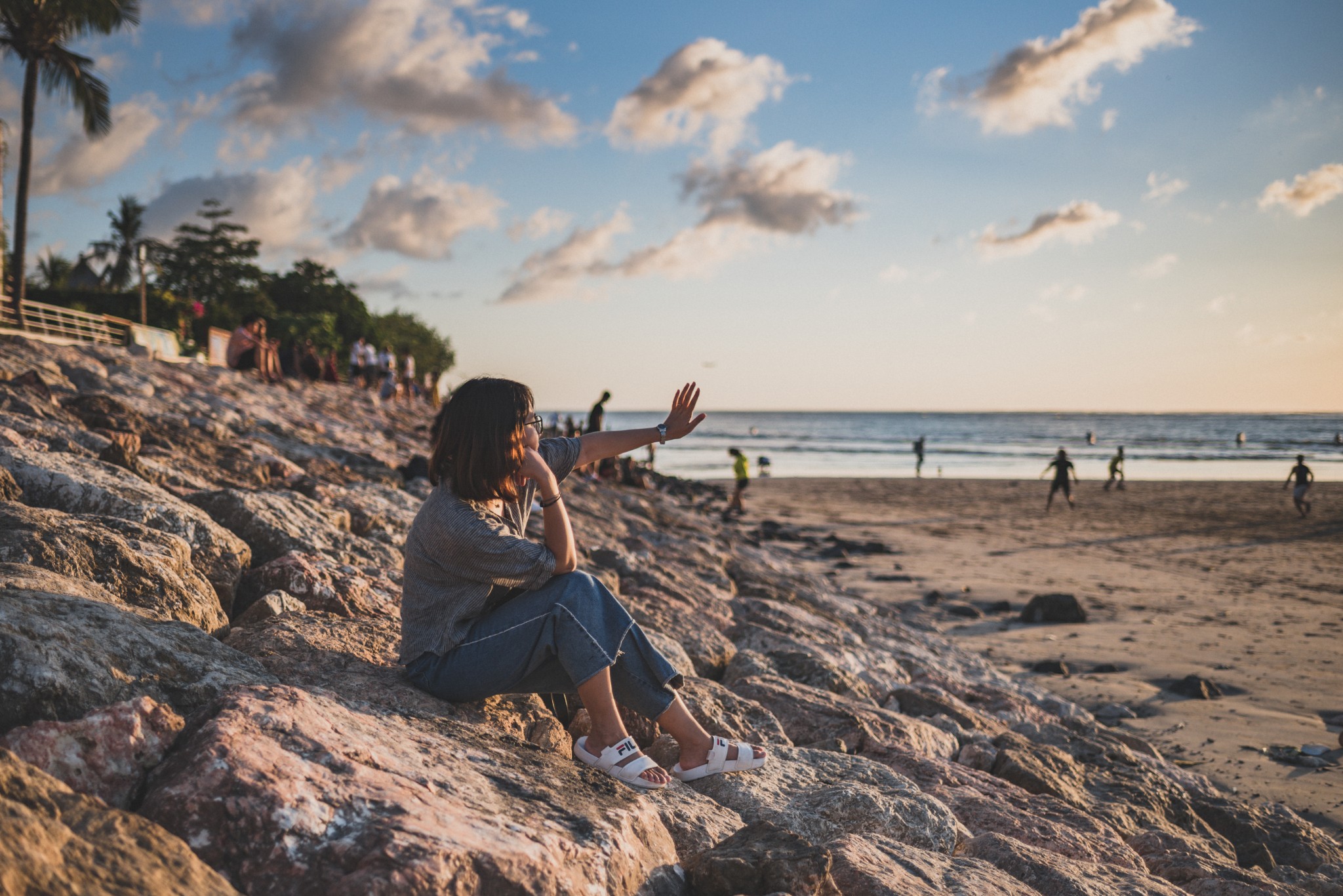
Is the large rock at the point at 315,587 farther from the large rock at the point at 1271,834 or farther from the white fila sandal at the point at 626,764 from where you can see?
the large rock at the point at 1271,834

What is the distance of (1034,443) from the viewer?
65.5m

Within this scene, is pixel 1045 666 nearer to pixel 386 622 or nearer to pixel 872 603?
pixel 872 603

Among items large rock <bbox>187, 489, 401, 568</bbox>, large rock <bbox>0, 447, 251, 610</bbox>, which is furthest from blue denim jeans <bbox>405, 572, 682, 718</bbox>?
large rock <bbox>187, 489, 401, 568</bbox>

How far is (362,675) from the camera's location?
294 centimetres

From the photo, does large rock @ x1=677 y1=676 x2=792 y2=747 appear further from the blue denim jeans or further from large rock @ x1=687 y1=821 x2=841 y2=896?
large rock @ x1=687 y1=821 x2=841 y2=896

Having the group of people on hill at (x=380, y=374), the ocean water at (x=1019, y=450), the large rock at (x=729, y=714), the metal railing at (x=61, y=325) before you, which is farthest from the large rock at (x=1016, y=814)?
the group of people on hill at (x=380, y=374)

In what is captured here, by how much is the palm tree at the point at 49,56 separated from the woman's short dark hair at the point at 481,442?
69.0ft

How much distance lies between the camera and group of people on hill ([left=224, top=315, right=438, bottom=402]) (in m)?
17.0

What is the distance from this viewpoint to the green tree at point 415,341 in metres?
65.4

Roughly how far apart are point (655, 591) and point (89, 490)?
369 cm

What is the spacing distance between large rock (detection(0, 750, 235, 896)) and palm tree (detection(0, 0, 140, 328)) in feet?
71.6

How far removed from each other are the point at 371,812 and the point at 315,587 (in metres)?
2.12

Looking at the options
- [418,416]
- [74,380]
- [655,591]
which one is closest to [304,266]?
[418,416]

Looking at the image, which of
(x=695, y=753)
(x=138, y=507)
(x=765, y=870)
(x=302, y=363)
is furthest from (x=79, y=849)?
(x=302, y=363)
